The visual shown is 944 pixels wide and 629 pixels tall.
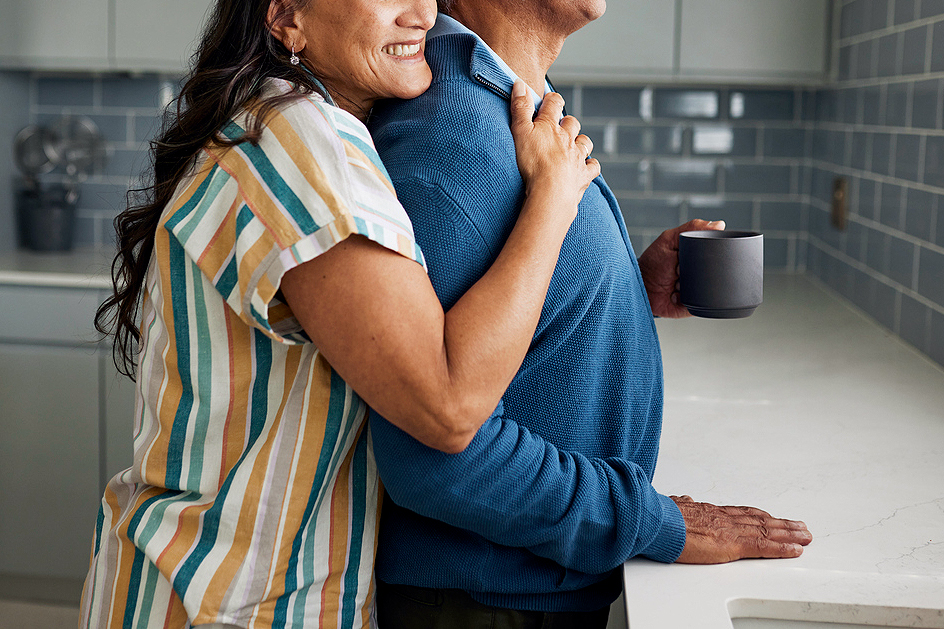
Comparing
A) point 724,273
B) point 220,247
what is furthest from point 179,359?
point 724,273

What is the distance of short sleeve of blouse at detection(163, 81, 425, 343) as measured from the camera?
0.65 m

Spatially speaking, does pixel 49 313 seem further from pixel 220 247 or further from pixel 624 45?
pixel 220 247

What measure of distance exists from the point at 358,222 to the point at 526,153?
9.7 inches

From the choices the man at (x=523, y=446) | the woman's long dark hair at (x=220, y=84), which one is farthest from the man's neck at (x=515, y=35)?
the woman's long dark hair at (x=220, y=84)

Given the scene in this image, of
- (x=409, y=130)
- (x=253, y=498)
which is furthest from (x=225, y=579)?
(x=409, y=130)

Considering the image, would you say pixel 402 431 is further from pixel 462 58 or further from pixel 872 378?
pixel 872 378

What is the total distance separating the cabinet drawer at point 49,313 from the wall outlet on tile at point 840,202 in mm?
2022

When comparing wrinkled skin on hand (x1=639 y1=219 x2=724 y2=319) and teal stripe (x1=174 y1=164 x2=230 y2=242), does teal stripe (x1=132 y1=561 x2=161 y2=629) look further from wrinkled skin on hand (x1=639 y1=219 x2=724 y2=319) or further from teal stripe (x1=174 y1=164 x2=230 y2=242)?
wrinkled skin on hand (x1=639 y1=219 x2=724 y2=319)

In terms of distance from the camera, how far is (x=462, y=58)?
2.92ft

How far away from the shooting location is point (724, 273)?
39.7 inches

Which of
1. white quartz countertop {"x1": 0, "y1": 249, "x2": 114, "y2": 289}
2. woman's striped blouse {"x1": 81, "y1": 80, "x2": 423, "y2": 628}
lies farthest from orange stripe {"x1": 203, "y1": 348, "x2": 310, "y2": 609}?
white quartz countertop {"x1": 0, "y1": 249, "x2": 114, "y2": 289}

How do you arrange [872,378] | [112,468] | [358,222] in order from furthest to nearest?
[112,468], [872,378], [358,222]

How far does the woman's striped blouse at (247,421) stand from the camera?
676 mm

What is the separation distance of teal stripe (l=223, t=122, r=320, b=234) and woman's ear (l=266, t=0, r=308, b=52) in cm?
14
